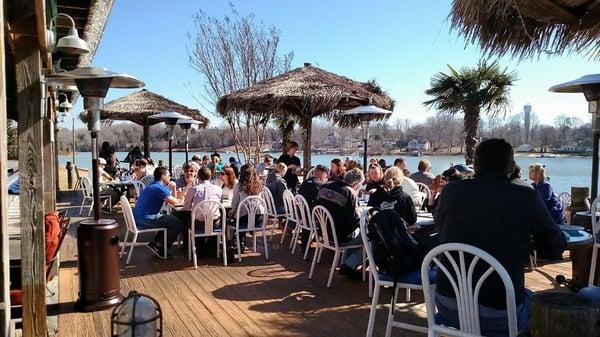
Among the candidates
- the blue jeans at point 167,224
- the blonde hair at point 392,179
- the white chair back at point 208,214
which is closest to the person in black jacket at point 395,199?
the blonde hair at point 392,179

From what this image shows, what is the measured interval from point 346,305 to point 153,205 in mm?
2811

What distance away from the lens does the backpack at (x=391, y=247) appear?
3.12 metres

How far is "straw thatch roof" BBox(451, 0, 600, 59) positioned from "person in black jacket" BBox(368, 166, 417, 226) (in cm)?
148

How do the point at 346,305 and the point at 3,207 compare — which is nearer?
Answer: the point at 3,207

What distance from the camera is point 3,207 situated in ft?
6.46

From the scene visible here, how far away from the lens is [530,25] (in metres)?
3.13

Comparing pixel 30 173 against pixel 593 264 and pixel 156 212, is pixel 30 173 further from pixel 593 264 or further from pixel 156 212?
pixel 593 264

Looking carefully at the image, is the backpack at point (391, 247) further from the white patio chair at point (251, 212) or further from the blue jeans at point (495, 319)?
the white patio chair at point (251, 212)

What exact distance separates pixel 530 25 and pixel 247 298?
3127 millimetres

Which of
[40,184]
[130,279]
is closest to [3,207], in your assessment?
[40,184]

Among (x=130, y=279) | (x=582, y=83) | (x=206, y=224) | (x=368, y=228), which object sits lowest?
(x=130, y=279)

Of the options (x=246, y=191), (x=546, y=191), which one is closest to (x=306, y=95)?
(x=246, y=191)

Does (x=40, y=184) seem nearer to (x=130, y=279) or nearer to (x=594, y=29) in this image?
(x=130, y=279)

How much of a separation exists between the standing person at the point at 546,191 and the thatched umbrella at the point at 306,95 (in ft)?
11.3
